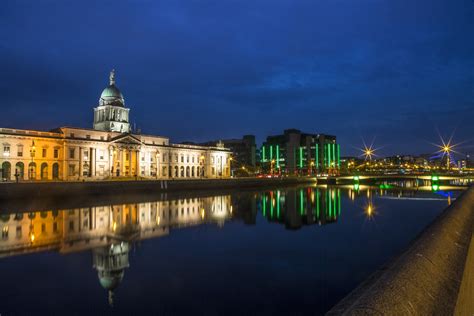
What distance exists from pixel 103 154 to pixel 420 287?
90.9 m

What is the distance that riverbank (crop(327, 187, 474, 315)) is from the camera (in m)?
3.27

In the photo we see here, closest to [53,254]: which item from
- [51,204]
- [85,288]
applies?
[85,288]

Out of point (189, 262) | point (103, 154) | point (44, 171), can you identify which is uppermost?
point (103, 154)

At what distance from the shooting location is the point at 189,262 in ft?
51.3

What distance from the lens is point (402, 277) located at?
3828mm

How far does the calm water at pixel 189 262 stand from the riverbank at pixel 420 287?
5516 millimetres

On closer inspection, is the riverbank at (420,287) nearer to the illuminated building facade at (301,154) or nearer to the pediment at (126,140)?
the pediment at (126,140)

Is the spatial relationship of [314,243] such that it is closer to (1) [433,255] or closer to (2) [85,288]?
(2) [85,288]

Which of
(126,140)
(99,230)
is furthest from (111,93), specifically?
(99,230)

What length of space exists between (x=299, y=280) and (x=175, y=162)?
96.4 meters

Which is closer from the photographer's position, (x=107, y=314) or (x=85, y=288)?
(x=107, y=314)

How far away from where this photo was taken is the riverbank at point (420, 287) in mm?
3266

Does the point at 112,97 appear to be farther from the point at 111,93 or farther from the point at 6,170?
the point at 6,170

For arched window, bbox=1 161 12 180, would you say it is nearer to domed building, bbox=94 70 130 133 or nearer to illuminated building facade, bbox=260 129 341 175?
domed building, bbox=94 70 130 133
